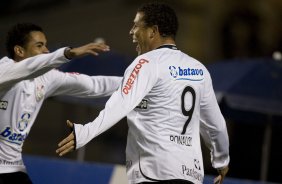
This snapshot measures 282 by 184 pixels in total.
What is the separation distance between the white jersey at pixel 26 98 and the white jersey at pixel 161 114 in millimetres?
1113

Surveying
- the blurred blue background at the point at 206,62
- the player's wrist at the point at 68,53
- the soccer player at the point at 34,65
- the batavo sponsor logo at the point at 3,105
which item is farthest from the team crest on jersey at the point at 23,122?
the blurred blue background at the point at 206,62

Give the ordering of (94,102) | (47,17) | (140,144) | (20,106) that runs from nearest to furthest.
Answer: (140,144)
(20,106)
(94,102)
(47,17)

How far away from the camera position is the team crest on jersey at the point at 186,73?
18.6 ft

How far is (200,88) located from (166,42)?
0.38 meters

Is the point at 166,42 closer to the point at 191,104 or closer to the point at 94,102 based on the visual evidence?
the point at 191,104

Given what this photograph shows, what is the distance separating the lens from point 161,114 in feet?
18.4

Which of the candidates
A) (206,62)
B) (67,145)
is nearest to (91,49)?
(67,145)

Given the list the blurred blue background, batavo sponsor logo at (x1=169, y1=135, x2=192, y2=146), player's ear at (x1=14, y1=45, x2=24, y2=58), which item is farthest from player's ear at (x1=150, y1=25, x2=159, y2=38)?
the blurred blue background

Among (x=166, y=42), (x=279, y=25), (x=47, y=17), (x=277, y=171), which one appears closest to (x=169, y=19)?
(x=166, y=42)

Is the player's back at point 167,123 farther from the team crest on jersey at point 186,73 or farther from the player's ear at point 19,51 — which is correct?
the player's ear at point 19,51

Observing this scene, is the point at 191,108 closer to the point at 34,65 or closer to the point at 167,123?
the point at 167,123

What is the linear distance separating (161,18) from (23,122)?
1427 mm

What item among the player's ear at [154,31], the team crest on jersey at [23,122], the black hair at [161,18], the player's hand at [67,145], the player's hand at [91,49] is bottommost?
the team crest on jersey at [23,122]

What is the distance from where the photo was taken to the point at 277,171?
10.3 metres
